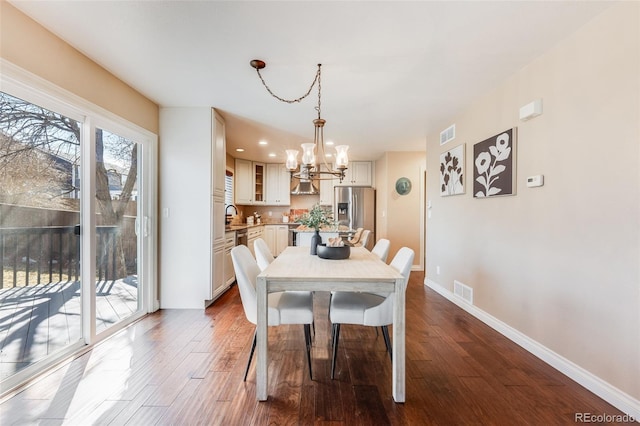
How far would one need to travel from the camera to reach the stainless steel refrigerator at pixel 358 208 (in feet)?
19.6

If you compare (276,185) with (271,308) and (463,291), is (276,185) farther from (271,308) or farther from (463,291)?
(271,308)

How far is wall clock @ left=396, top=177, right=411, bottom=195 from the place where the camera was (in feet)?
17.3

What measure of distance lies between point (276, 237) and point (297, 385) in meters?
4.95

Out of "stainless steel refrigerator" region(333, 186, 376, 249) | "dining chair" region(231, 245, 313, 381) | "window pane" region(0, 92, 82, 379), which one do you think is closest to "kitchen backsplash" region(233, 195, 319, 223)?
"stainless steel refrigerator" region(333, 186, 376, 249)

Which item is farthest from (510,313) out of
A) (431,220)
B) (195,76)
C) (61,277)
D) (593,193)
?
(61,277)

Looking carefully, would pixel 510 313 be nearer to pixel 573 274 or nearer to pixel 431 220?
pixel 573 274

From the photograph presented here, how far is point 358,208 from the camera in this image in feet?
19.7

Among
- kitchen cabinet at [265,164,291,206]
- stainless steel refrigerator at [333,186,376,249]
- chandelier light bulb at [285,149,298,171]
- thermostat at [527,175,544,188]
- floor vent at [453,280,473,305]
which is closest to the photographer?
thermostat at [527,175,544,188]

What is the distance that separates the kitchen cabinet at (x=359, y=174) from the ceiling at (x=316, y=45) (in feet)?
10.1

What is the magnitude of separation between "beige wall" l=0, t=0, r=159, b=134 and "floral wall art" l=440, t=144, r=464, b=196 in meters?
3.69

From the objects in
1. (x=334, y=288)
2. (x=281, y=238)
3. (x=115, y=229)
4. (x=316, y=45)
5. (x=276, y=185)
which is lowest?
(x=281, y=238)

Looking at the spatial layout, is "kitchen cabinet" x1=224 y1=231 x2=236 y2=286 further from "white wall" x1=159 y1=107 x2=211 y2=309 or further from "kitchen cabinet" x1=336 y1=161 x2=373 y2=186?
"kitchen cabinet" x1=336 y1=161 x2=373 y2=186

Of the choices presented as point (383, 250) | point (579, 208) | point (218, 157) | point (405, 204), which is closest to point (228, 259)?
point (218, 157)

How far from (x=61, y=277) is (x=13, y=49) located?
1.57 m
